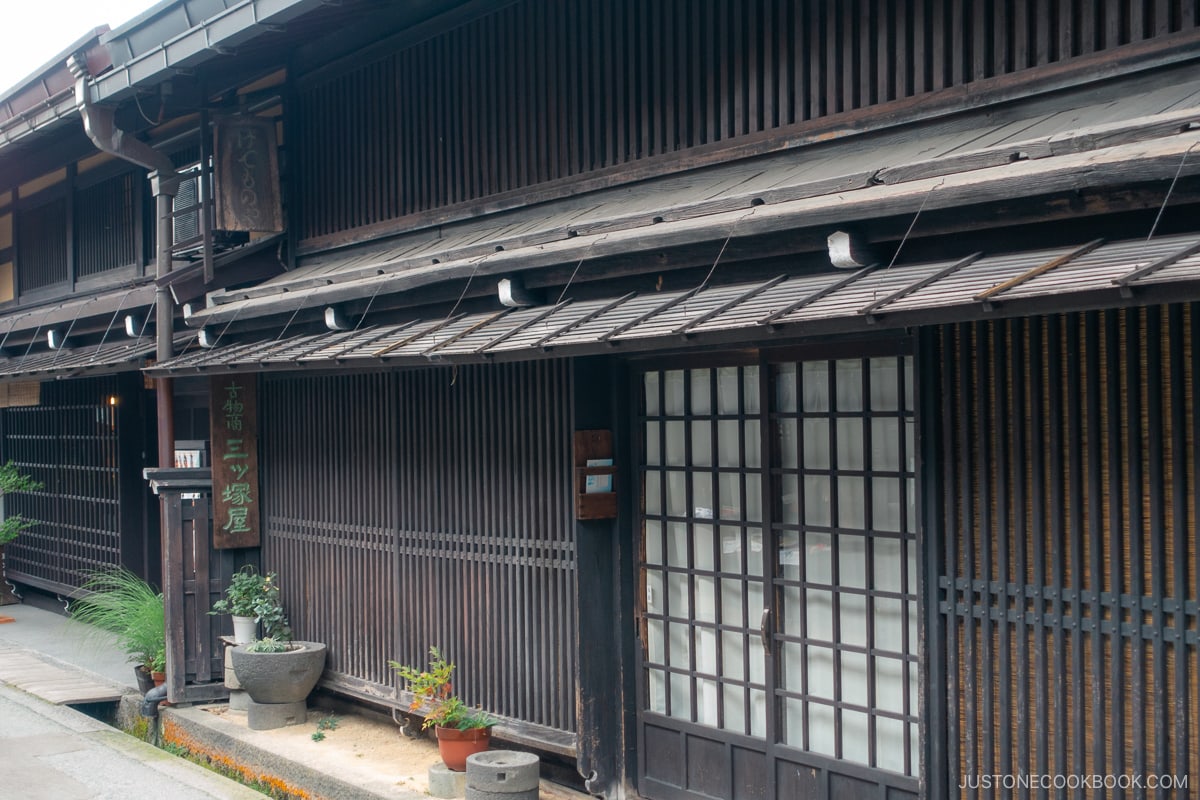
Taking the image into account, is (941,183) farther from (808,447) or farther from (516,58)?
(516,58)

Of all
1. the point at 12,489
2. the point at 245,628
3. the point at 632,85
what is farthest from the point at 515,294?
the point at 12,489

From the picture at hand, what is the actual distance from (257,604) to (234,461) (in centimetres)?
150

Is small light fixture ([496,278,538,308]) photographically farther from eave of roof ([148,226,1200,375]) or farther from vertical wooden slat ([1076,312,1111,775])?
vertical wooden slat ([1076,312,1111,775])

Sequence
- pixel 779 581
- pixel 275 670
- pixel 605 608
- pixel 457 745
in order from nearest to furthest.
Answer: pixel 779 581
pixel 605 608
pixel 457 745
pixel 275 670

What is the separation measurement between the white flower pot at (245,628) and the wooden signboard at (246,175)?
12.5ft

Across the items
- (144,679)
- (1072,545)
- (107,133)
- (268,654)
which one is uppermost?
(107,133)

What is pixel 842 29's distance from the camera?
737 centimetres

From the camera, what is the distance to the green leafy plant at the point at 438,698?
905cm

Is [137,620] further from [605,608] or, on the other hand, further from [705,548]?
[705,548]

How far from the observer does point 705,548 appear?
27.1 feet

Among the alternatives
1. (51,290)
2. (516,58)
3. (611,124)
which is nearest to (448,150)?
(516,58)

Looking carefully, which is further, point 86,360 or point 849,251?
point 86,360

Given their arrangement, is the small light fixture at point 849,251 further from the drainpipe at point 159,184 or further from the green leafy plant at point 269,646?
the drainpipe at point 159,184

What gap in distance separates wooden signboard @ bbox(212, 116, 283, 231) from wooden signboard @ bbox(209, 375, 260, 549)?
159 centimetres
